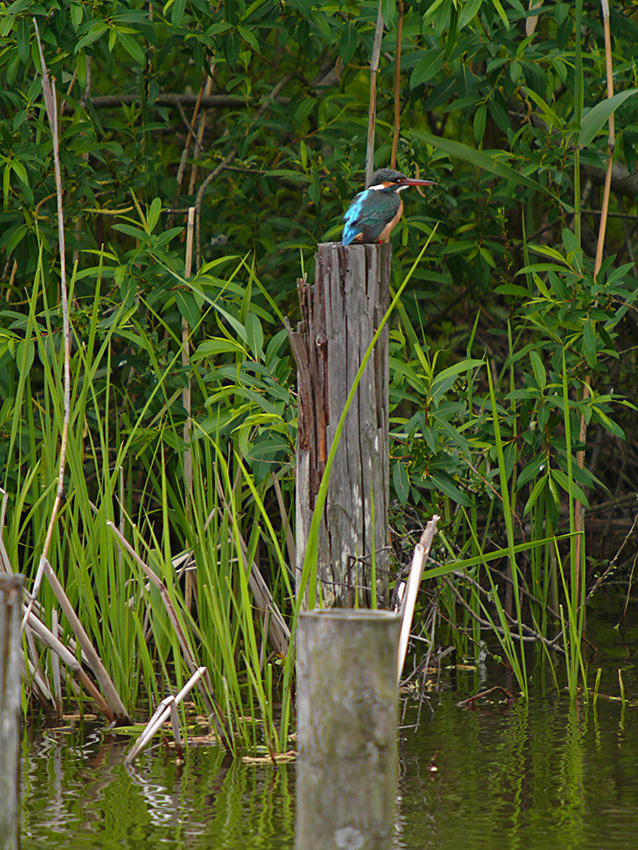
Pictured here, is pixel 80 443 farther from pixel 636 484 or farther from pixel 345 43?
pixel 636 484

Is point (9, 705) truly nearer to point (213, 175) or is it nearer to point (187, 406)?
point (187, 406)

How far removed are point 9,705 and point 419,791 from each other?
4.40ft

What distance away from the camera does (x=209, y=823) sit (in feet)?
8.73

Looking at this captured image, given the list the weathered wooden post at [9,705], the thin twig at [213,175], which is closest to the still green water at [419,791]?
the weathered wooden post at [9,705]

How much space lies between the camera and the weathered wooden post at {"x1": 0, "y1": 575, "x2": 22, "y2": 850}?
1988 millimetres

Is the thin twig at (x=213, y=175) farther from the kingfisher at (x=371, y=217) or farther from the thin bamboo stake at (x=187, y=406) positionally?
the kingfisher at (x=371, y=217)

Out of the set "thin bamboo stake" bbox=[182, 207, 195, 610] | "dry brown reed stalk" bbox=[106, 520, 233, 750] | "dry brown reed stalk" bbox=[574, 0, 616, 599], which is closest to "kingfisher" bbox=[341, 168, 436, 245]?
"thin bamboo stake" bbox=[182, 207, 195, 610]

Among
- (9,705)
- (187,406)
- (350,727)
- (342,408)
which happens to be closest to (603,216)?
(342,408)

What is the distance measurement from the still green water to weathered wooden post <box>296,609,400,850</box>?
0.63 meters

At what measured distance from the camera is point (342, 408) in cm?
298

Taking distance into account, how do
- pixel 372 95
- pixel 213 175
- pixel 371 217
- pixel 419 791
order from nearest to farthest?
pixel 419 791, pixel 371 217, pixel 372 95, pixel 213 175

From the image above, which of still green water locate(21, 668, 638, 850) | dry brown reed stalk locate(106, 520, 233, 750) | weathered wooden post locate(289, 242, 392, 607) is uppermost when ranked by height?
weathered wooden post locate(289, 242, 392, 607)

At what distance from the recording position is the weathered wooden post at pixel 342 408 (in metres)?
2.96

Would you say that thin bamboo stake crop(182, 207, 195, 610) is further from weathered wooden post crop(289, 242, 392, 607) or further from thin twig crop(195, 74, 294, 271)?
weathered wooden post crop(289, 242, 392, 607)
